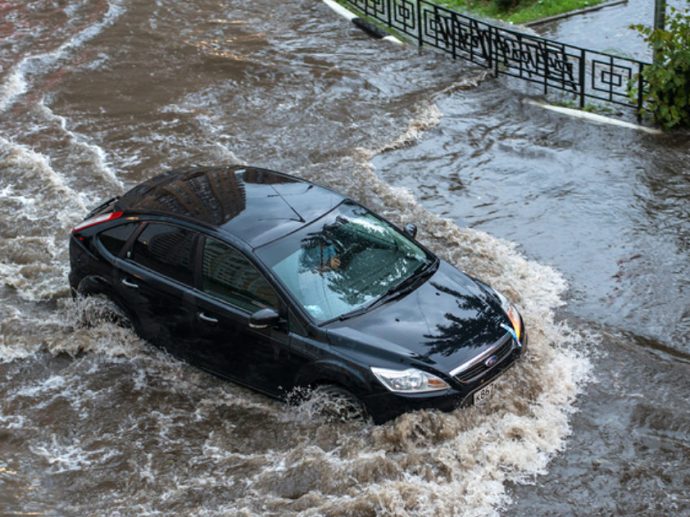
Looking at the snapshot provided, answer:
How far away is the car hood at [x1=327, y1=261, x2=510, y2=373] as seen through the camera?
686 centimetres

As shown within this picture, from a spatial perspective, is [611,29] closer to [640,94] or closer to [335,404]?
[640,94]

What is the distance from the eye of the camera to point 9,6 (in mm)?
22250

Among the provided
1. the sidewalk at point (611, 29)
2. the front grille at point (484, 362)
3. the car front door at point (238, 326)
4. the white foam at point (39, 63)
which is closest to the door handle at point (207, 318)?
the car front door at point (238, 326)

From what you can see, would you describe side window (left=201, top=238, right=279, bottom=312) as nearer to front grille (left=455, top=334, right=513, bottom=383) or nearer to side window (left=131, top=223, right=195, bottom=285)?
side window (left=131, top=223, right=195, bottom=285)

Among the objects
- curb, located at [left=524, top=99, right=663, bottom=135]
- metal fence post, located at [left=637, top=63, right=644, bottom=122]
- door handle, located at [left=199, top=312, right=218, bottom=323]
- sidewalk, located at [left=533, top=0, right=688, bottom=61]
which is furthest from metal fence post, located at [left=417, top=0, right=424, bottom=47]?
door handle, located at [left=199, top=312, right=218, bottom=323]

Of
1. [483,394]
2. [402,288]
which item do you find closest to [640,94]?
[402,288]

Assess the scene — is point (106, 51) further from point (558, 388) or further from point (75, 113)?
point (558, 388)

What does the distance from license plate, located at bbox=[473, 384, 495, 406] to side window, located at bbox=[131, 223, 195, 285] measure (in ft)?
8.53

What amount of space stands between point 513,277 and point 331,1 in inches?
513

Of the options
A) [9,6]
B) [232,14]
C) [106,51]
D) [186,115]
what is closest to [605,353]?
[186,115]

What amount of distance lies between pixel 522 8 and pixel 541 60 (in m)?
4.25

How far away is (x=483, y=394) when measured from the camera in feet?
23.1

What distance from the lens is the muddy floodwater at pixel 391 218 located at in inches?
269

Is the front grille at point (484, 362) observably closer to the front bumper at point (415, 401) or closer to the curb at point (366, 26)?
the front bumper at point (415, 401)
